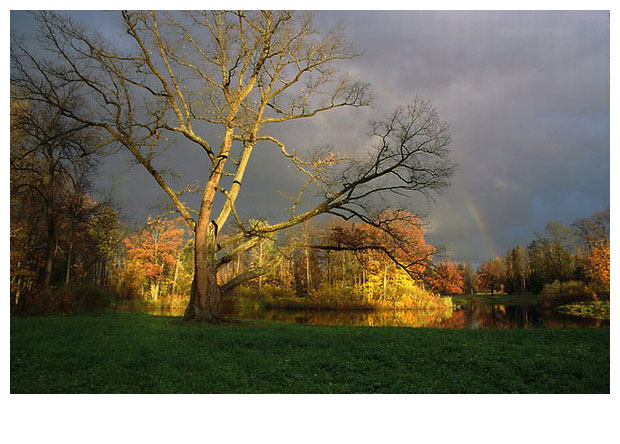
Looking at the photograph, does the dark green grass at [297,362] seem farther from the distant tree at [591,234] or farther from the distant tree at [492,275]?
the distant tree at [492,275]

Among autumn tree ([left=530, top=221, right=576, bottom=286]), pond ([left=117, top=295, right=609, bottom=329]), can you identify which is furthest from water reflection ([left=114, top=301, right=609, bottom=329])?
autumn tree ([left=530, top=221, right=576, bottom=286])

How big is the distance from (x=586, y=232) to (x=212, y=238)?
14018 mm

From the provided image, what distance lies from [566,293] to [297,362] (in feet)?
66.2

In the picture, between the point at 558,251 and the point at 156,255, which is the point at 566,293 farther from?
the point at 156,255

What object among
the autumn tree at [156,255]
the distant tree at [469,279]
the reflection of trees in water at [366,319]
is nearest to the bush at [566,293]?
the reflection of trees in water at [366,319]

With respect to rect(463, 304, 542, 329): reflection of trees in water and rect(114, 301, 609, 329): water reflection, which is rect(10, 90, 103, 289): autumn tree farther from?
rect(463, 304, 542, 329): reflection of trees in water

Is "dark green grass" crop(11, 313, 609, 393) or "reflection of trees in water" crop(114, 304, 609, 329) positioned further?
"reflection of trees in water" crop(114, 304, 609, 329)

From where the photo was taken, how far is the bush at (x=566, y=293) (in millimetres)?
18369

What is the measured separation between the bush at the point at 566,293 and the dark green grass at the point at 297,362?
1233 centimetres

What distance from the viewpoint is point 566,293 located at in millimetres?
20328

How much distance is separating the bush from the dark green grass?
12327 mm

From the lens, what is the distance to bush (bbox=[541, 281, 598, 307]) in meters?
18.4

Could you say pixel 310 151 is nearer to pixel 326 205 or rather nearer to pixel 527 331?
pixel 326 205
